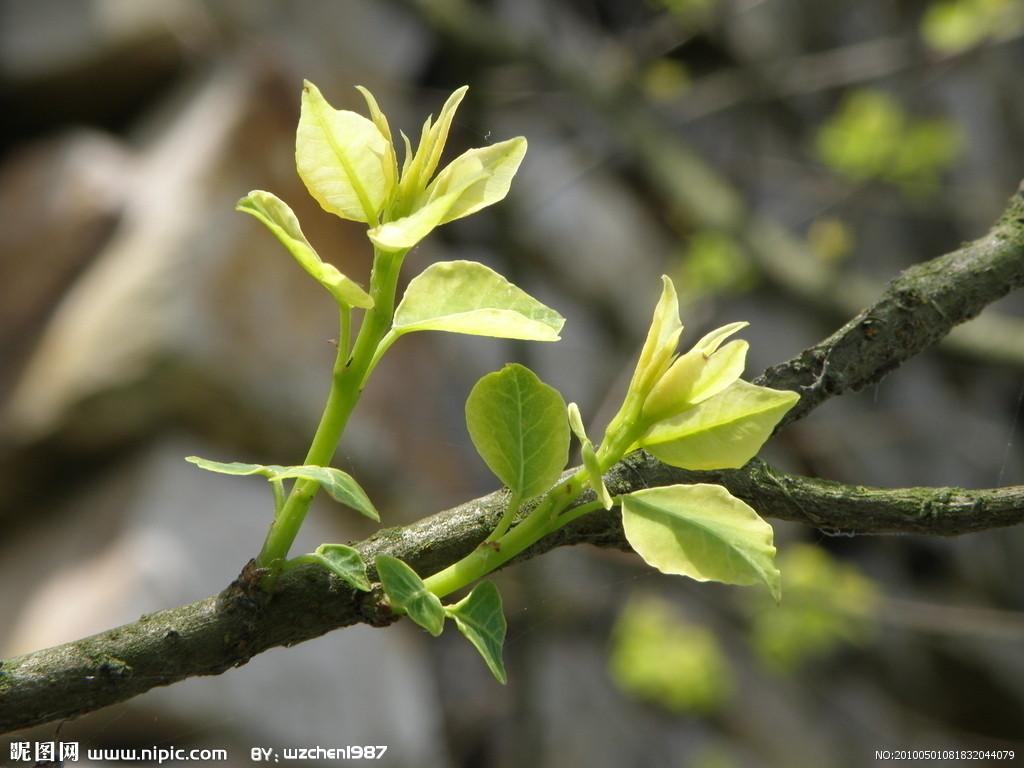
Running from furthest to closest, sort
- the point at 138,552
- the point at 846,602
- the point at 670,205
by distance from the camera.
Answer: the point at 670,205 → the point at 846,602 → the point at 138,552

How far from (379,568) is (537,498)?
0.12 m

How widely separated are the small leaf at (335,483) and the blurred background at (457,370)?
1.41m

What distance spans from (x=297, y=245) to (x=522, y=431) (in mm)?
150

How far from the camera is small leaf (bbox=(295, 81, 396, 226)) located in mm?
431

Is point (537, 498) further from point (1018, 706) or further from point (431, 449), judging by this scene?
point (1018, 706)

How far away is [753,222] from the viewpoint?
2.41 metres

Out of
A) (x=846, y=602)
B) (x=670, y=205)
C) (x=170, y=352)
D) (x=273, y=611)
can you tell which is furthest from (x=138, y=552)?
(x=670, y=205)

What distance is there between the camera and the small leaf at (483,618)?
439 millimetres

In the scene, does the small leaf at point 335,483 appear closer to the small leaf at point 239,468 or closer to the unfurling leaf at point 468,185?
the small leaf at point 239,468

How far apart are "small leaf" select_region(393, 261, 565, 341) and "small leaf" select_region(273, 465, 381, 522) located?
0.08m

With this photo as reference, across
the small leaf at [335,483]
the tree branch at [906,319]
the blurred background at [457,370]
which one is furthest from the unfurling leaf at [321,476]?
the blurred background at [457,370]

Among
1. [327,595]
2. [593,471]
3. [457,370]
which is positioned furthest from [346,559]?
[457,370]

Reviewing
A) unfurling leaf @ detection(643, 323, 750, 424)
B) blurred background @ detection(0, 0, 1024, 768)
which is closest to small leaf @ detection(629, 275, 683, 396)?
unfurling leaf @ detection(643, 323, 750, 424)

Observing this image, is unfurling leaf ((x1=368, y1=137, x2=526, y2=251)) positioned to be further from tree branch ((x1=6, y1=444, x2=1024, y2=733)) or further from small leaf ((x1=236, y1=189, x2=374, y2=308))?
tree branch ((x1=6, y1=444, x2=1024, y2=733))
